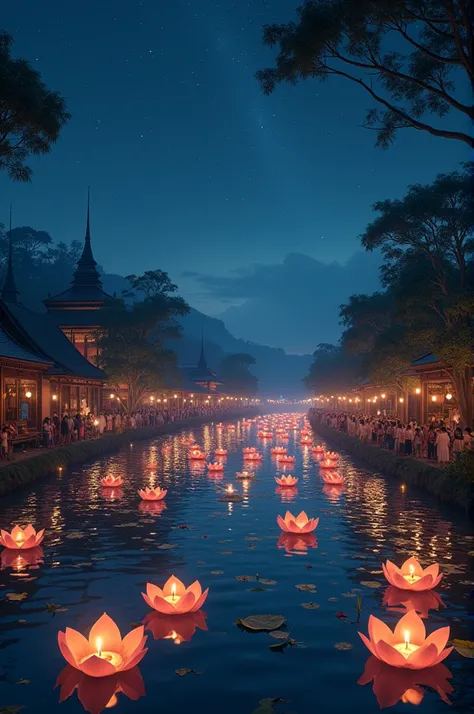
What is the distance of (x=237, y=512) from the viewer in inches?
627

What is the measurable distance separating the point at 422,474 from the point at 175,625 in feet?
44.5

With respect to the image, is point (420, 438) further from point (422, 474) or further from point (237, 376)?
point (237, 376)

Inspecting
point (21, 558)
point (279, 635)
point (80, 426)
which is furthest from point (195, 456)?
point (279, 635)

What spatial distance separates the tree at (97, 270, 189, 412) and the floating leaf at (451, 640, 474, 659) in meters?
39.8

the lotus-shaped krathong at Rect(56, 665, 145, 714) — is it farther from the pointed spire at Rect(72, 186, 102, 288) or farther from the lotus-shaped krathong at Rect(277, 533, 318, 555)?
the pointed spire at Rect(72, 186, 102, 288)

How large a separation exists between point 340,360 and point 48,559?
91.7 m

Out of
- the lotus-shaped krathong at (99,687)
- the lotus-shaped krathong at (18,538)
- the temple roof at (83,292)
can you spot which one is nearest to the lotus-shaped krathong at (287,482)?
the lotus-shaped krathong at (18,538)

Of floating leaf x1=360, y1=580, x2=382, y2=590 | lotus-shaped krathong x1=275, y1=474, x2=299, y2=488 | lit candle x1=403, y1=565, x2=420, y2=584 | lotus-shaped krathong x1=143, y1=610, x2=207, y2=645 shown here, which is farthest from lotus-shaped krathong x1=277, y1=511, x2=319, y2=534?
lotus-shaped krathong x1=275, y1=474, x2=299, y2=488

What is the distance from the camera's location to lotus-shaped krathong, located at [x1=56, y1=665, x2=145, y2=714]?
19.3ft

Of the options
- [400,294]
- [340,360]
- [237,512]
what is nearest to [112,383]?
[400,294]

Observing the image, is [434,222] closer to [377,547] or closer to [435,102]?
[435,102]

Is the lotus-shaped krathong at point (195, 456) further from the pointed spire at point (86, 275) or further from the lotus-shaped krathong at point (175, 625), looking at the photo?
the pointed spire at point (86, 275)

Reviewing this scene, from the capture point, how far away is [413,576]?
9055 mm

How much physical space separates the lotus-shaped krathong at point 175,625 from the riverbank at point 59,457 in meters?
10.6
